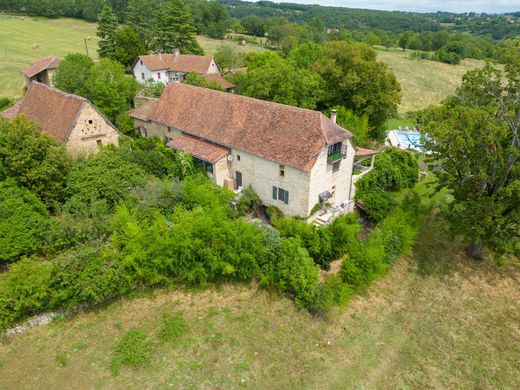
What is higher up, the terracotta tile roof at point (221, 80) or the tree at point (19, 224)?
the terracotta tile roof at point (221, 80)

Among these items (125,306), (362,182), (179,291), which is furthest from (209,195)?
(362,182)

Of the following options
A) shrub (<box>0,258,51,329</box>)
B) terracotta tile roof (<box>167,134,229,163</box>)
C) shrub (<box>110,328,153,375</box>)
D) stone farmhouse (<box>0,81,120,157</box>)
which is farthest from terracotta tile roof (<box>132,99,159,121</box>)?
shrub (<box>110,328,153,375</box>)

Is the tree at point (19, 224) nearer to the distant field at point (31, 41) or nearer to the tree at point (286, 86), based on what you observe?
the tree at point (286, 86)

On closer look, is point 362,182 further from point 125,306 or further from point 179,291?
point 125,306

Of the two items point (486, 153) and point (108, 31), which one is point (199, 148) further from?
point (108, 31)

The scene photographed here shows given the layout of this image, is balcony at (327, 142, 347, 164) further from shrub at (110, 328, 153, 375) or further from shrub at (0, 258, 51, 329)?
shrub at (0, 258, 51, 329)

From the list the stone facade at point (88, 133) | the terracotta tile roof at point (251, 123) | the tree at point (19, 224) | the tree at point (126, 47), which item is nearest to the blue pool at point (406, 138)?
the terracotta tile roof at point (251, 123)
